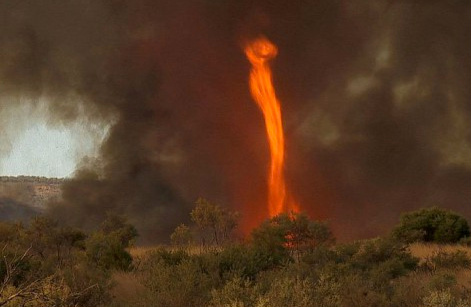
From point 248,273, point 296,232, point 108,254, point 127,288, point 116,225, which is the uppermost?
point 116,225

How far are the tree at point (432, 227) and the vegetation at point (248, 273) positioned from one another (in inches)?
42.2

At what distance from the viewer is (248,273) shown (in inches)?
749

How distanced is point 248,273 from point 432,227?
2180 centimetres

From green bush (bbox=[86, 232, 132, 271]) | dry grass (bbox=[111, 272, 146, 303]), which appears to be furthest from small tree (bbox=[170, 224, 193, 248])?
dry grass (bbox=[111, 272, 146, 303])

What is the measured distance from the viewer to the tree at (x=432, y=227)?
35219mm

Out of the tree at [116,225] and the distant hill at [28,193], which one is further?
the distant hill at [28,193]

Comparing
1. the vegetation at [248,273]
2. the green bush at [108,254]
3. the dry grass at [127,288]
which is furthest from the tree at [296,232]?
the dry grass at [127,288]

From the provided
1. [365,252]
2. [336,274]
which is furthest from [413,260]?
[336,274]

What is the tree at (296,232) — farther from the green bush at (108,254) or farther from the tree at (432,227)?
the tree at (432,227)

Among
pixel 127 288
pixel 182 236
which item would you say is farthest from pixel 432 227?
pixel 127 288

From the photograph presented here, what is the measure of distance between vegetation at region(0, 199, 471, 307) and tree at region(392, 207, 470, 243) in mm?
1071

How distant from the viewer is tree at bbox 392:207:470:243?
3522cm

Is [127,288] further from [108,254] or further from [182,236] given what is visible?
[182,236]

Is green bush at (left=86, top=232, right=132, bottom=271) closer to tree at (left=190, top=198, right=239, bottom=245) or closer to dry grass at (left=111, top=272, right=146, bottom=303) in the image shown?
dry grass at (left=111, top=272, right=146, bottom=303)
